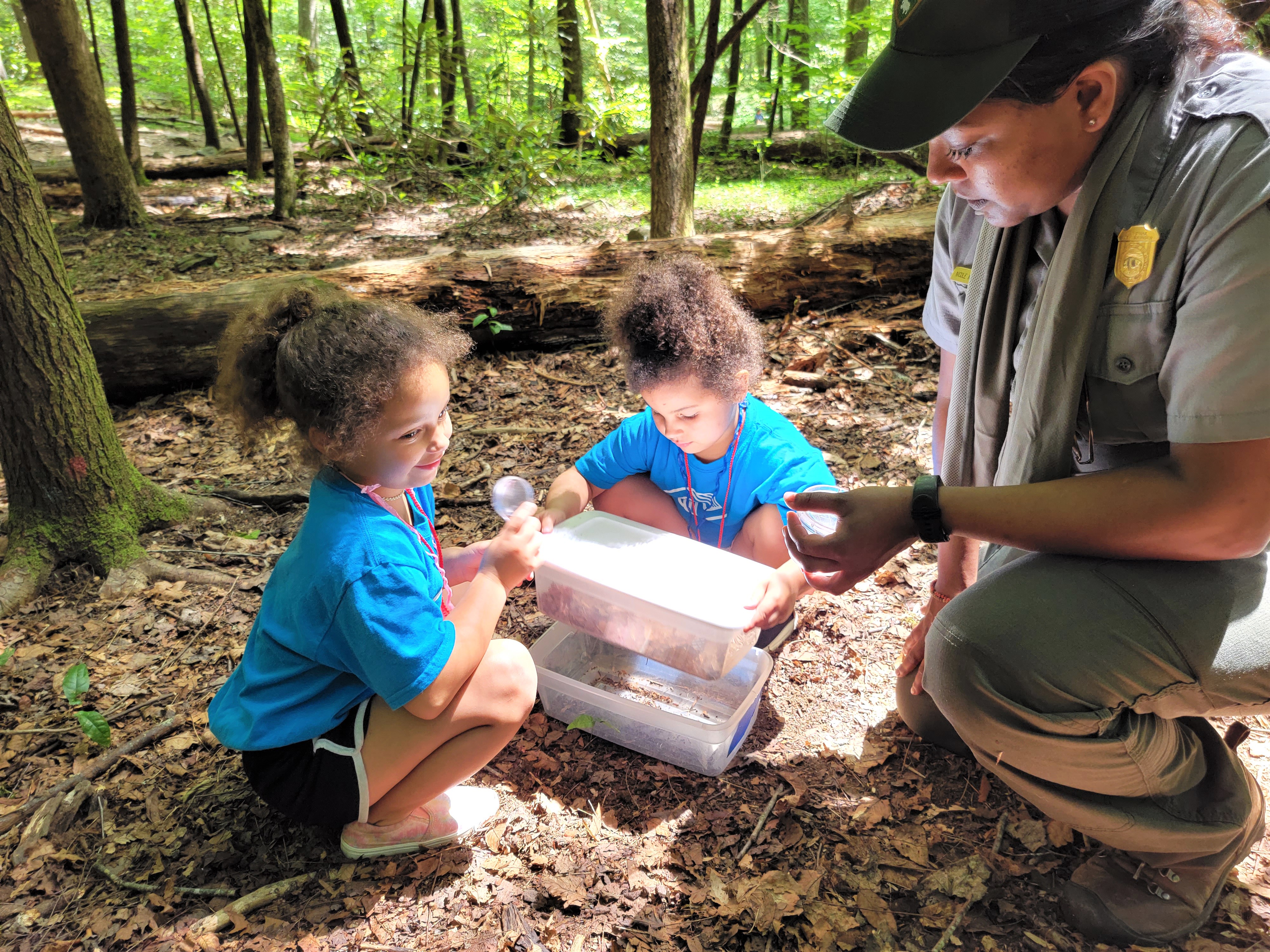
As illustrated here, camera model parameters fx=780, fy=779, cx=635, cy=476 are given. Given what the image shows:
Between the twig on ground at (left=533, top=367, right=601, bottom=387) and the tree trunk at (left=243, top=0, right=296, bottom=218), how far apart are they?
4.02 m

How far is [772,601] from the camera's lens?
1846 millimetres

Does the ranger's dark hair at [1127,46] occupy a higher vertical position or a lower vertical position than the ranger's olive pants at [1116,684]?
higher

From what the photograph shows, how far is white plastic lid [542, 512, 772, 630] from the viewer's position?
6.19 feet

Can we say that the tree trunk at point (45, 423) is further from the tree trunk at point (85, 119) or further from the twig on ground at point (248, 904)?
the tree trunk at point (85, 119)

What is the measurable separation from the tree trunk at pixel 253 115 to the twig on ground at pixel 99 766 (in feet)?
20.9

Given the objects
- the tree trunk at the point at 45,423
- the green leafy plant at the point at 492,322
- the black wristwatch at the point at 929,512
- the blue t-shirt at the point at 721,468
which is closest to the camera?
the black wristwatch at the point at 929,512

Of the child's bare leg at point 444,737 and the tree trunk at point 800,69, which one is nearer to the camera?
the child's bare leg at point 444,737

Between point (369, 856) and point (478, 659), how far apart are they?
0.56 meters

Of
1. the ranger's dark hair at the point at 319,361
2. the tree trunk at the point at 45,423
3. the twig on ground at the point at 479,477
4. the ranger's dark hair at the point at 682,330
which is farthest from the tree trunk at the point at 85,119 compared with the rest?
the ranger's dark hair at the point at 682,330

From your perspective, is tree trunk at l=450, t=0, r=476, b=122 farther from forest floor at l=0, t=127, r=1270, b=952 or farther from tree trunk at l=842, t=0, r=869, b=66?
forest floor at l=0, t=127, r=1270, b=952

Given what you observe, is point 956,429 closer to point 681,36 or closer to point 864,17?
point 681,36

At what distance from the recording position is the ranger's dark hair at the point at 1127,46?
121cm

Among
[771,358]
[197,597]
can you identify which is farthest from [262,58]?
[197,597]

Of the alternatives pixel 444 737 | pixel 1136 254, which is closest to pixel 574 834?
pixel 444 737
